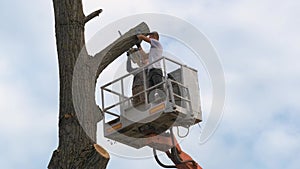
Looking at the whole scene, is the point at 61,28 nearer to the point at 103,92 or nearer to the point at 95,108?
the point at 95,108

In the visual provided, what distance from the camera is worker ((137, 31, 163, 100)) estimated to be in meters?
9.56

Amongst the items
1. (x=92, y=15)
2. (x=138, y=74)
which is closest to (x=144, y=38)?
(x=138, y=74)

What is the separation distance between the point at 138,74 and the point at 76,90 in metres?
3.15

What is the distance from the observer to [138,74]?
9.93m

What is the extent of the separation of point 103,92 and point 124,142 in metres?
0.84

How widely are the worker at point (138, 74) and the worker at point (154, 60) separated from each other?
0.12m

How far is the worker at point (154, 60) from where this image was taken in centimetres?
956

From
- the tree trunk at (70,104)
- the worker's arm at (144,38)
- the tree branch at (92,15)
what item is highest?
the worker's arm at (144,38)

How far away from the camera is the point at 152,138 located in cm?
1010

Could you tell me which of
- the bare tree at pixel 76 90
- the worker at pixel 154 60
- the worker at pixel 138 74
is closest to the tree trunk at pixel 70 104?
the bare tree at pixel 76 90

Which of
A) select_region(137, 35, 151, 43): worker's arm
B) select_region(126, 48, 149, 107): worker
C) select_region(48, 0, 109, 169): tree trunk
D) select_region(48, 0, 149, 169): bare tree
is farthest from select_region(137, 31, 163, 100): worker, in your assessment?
select_region(48, 0, 109, 169): tree trunk

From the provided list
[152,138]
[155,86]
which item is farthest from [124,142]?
[155,86]

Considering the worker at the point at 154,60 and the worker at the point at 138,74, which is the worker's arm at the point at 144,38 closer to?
the worker at the point at 154,60

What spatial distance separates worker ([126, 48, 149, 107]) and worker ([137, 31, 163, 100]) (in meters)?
0.12
